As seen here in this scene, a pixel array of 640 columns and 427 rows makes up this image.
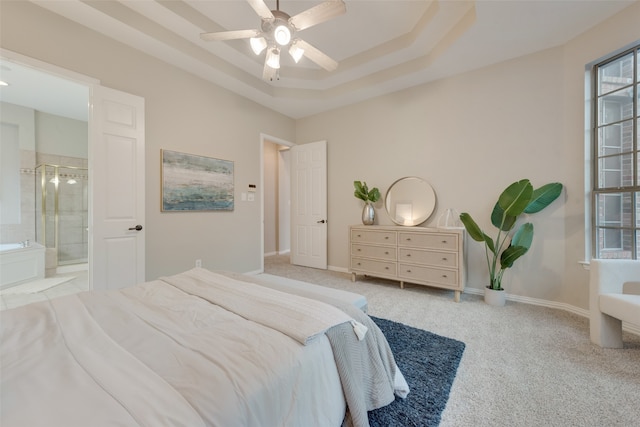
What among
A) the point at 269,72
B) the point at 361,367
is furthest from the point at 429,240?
the point at 269,72

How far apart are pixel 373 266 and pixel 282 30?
296 cm

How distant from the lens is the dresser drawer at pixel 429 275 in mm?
2973

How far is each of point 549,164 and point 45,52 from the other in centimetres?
515

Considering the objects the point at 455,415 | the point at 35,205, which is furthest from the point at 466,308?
the point at 35,205

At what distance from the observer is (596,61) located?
97.9 inches

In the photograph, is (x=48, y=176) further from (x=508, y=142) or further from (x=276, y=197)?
(x=508, y=142)

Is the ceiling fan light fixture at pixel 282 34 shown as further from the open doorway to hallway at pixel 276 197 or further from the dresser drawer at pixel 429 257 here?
the open doorway to hallway at pixel 276 197

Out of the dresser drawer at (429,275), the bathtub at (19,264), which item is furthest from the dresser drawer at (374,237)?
the bathtub at (19,264)

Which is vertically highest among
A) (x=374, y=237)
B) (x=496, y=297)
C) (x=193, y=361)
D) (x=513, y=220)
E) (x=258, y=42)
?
(x=258, y=42)

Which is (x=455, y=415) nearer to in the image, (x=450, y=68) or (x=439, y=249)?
(x=439, y=249)

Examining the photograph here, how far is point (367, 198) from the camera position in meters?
3.97

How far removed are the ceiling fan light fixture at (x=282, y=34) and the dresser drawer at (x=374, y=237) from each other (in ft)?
8.33

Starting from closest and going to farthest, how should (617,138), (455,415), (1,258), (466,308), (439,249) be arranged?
(455,415), (617,138), (466,308), (439,249), (1,258)

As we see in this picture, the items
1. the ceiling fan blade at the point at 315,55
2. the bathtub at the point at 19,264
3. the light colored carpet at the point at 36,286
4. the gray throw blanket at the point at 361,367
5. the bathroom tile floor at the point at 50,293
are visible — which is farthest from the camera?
the bathtub at the point at 19,264
